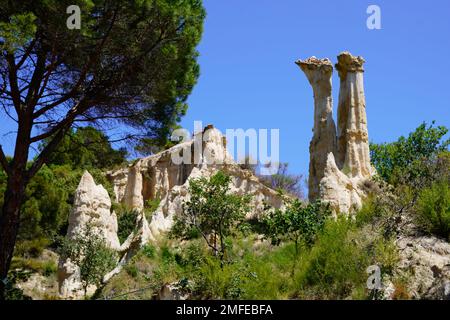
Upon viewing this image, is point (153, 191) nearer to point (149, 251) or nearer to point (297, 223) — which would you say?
point (149, 251)

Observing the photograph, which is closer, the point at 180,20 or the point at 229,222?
the point at 180,20

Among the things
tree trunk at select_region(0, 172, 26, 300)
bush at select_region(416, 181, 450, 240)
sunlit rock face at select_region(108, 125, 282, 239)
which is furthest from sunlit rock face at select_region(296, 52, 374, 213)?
tree trunk at select_region(0, 172, 26, 300)

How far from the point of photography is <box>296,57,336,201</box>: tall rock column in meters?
32.1

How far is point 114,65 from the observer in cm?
1753

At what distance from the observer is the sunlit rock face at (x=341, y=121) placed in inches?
1214

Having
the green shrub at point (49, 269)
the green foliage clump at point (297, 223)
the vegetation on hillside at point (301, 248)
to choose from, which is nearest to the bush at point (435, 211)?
the vegetation on hillside at point (301, 248)

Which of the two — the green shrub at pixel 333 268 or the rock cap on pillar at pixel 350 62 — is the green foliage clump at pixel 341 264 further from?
the rock cap on pillar at pixel 350 62

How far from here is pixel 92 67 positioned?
→ 17.3m

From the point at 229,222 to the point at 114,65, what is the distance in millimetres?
4933

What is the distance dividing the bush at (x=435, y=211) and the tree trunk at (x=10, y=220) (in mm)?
8866

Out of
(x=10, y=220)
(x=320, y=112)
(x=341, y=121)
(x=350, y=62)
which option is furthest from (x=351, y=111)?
(x=10, y=220)

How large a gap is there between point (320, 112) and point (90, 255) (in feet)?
46.8
